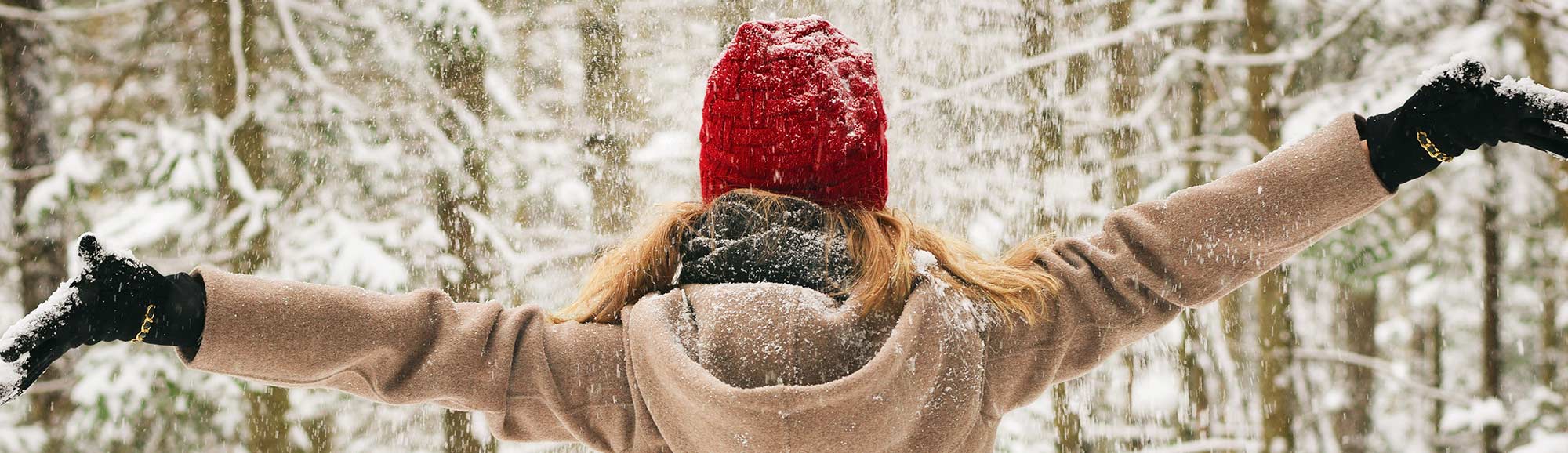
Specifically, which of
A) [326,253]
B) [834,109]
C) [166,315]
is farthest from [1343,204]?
[326,253]

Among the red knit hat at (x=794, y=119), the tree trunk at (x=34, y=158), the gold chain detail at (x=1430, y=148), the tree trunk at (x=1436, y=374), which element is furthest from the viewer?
the tree trunk at (x=1436, y=374)

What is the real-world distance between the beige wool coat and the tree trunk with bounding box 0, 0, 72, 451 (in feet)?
18.9

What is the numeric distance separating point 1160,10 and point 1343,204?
3.96m

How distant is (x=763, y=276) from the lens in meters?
1.54

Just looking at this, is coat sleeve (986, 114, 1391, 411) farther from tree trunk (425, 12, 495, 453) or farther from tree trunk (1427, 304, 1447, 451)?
tree trunk (1427, 304, 1447, 451)

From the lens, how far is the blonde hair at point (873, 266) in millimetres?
1544

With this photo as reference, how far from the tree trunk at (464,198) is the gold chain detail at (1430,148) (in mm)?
4340

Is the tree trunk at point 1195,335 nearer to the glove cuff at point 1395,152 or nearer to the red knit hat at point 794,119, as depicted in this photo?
the glove cuff at point 1395,152

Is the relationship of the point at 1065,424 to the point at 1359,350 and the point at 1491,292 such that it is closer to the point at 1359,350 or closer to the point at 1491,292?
the point at 1491,292

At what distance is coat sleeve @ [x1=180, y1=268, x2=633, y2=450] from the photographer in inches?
55.5

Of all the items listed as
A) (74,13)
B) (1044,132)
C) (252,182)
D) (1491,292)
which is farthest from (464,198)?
(1491,292)

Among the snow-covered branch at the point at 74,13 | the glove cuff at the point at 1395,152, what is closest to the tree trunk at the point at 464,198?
the snow-covered branch at the point at 74,13

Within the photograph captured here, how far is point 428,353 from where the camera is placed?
4.96ft

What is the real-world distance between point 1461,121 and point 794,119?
1020 millimetres
